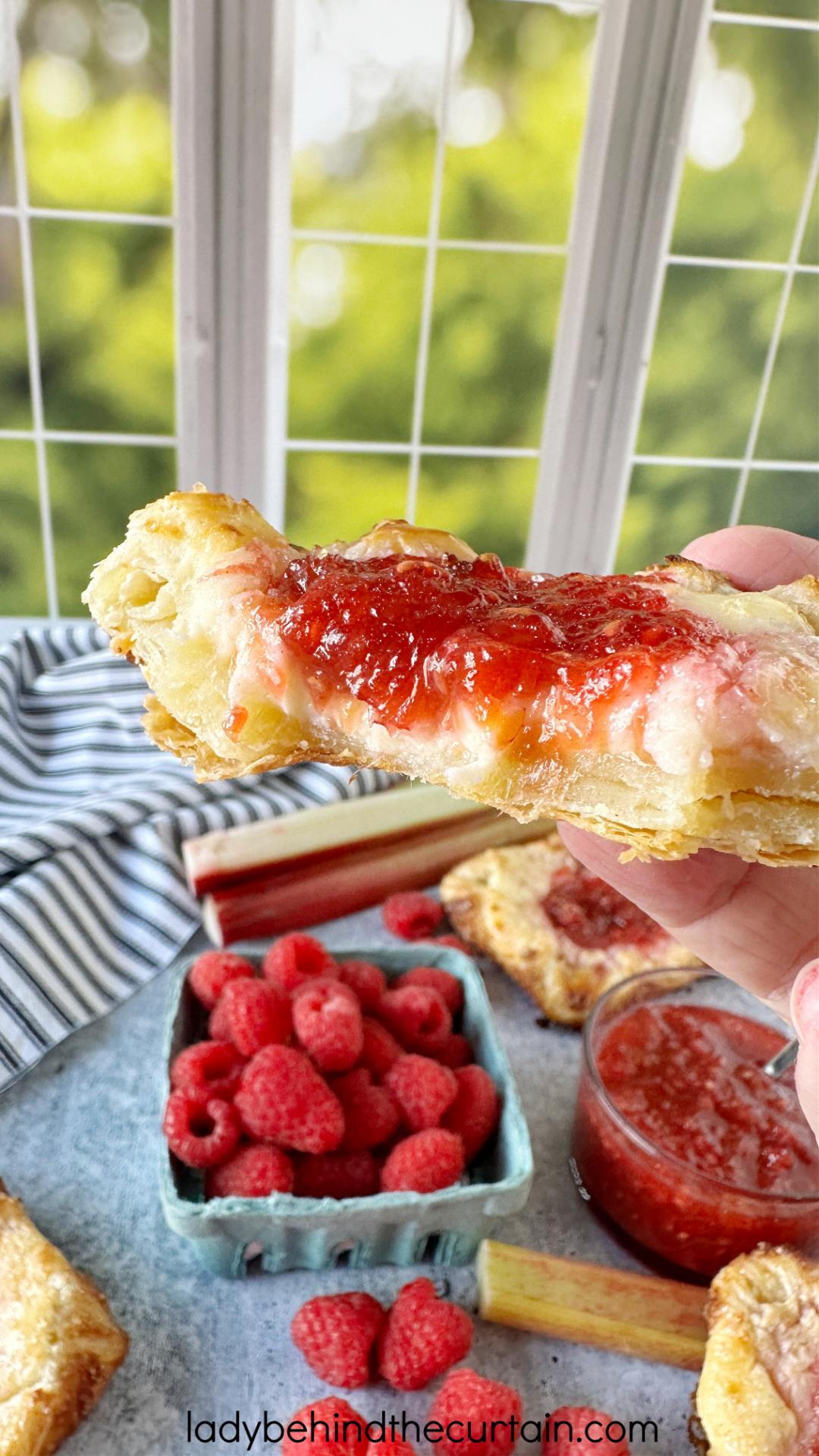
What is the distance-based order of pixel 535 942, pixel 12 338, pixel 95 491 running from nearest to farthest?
pixel 535 942, pixel 12 338, pixel 95 491

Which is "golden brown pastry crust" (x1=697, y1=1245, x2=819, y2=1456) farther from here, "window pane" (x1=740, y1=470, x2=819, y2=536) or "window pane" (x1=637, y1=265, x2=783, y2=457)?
Result: "window pane" (x1=740, y1=470, x2=819, y2=536)

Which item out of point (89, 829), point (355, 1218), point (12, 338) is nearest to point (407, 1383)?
point (355, 1218)

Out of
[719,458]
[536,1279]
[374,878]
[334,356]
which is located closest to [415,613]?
[536,1279]

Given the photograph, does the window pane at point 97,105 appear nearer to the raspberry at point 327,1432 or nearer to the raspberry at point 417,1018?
the raspberry at point 417,1018

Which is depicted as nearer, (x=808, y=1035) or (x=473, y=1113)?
(x=808, y=1035)

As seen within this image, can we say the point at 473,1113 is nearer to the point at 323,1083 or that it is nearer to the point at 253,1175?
the point at 323,1083

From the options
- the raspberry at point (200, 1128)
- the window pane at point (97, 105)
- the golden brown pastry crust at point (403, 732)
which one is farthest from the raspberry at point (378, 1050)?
the window pane at point (97, 105)

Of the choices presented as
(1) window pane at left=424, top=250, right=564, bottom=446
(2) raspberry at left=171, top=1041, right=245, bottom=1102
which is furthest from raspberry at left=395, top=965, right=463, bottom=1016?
(1) window pane at left=424, top=250, right=564, bottom=446

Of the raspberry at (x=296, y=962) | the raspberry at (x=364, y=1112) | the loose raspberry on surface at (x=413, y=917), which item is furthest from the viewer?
the loose raspberry on surface at (x=413, y=917)
